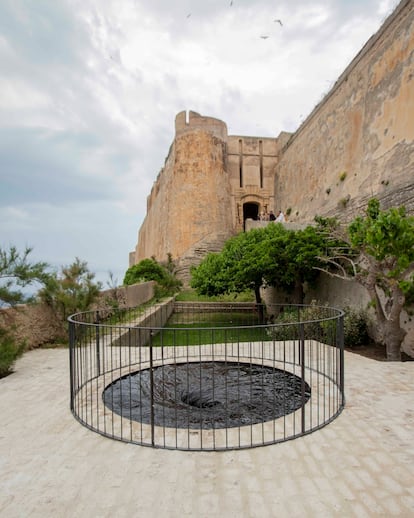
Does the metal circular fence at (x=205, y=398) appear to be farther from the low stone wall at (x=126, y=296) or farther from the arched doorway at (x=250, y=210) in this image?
the arched doorway at (x=250, y=210)

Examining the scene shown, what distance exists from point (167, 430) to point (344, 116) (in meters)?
14.0

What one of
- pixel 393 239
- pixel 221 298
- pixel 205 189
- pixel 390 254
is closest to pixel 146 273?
pixel 221 298

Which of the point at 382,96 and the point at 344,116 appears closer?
the point at 382,96

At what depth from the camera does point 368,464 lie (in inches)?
109

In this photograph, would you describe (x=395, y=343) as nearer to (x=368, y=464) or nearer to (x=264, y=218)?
(x=368, y=464)

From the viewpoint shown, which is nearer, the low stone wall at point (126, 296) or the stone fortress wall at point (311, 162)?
the stone fortress wall at point (311, 162)

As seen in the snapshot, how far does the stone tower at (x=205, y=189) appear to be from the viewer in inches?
913

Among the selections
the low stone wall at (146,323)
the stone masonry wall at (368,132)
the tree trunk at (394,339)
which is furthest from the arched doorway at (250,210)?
the tree trunk at (394,339)

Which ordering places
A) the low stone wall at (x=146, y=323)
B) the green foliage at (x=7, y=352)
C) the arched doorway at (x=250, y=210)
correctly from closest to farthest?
the green foliage at (x=7, y=352), the low stone wall at (x=146, y=323), the arched doorway at (x=250, y=210)

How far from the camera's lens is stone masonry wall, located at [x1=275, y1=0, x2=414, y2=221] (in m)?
9.29

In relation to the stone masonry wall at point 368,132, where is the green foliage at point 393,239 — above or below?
below

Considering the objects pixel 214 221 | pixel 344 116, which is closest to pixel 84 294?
pixel 344 116

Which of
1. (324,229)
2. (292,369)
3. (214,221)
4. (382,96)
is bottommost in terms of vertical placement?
(292,369)

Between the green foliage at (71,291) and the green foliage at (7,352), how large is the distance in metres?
1.80
